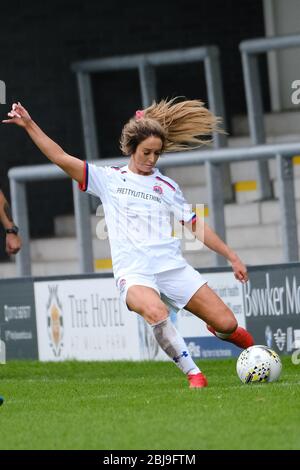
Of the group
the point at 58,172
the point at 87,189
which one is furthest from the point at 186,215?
the point at 58,172

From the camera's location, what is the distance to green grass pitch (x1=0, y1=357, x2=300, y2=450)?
24.6 ft

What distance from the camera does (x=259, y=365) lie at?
32.9 feet

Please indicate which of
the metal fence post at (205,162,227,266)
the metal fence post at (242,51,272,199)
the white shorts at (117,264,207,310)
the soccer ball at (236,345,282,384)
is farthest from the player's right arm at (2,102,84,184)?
the metal fence post at (242,51,272,199)

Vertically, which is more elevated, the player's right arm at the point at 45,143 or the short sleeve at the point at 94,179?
the player's right arm at the point at 45,143

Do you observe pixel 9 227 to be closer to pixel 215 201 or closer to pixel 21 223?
pixel 215 201

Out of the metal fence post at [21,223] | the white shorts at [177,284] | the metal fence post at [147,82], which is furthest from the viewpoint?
the metal fence post at [147,82]

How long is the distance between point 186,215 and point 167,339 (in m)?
0.94

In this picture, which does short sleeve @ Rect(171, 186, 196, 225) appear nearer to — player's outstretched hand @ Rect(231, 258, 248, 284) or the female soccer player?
the female soccer player

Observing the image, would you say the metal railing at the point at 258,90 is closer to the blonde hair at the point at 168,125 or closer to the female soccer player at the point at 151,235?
the blonde hair at the point at 168,125

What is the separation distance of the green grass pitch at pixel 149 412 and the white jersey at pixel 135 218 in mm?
892

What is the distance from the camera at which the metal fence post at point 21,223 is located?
14.2 m

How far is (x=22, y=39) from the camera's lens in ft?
55.0

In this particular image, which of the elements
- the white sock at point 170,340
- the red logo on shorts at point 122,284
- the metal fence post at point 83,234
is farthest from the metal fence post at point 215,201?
the white sock at point 170,340
